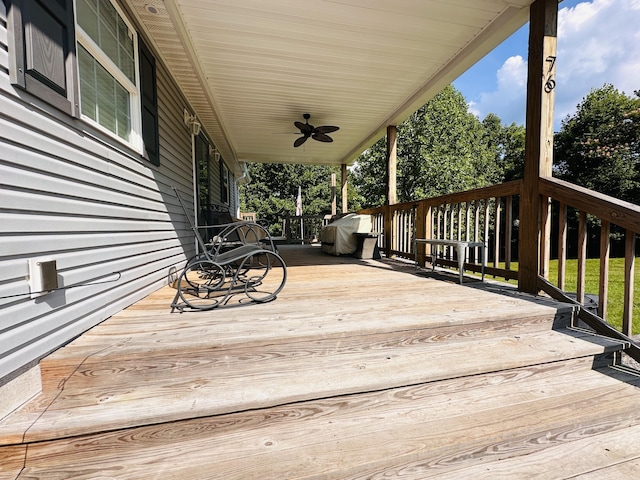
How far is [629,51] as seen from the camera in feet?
127

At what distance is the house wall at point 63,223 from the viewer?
133 cm

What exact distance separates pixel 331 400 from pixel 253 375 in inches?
16.5

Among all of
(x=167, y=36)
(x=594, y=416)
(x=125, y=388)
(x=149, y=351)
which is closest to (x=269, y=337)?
(x=149, y=351)

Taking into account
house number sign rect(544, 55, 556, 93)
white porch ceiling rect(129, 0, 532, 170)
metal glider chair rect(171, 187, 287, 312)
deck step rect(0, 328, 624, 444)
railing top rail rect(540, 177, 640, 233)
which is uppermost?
white porch ceiling rect(129, 0, 532, 170)

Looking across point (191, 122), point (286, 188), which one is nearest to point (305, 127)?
point (191, 122)

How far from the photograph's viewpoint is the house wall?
133cm

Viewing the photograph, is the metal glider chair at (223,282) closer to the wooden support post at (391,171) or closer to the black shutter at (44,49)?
the black shutter at (44,49)

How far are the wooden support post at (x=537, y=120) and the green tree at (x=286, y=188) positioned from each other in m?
20.4

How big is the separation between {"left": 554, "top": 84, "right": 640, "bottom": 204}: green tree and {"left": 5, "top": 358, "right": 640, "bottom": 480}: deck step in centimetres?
1819

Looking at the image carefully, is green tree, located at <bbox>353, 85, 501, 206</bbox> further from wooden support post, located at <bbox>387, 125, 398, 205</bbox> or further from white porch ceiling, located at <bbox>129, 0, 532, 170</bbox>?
white porch ceiling, located at <bbox>129, 0, 532, 170</bbox>

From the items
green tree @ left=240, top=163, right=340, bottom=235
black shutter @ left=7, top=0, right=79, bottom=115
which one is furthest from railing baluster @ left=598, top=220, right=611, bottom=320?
green tree @ left=240, top=163, right=340, bottom=235

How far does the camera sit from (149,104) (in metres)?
2.99

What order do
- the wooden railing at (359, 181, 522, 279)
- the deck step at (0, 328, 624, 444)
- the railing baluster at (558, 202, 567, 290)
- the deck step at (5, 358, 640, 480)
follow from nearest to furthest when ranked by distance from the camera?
the deck step at (5, 358, 640, 480) → the deck step at (0, 328, 624, 444) → the railing baluster at (558, 202, 567, 290) → the wooden railing at (359, 181, 522, 279)

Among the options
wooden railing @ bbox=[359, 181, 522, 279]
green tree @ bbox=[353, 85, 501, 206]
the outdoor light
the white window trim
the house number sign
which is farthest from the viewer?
green tree @ bbox=[353, 85, 501, 206]
